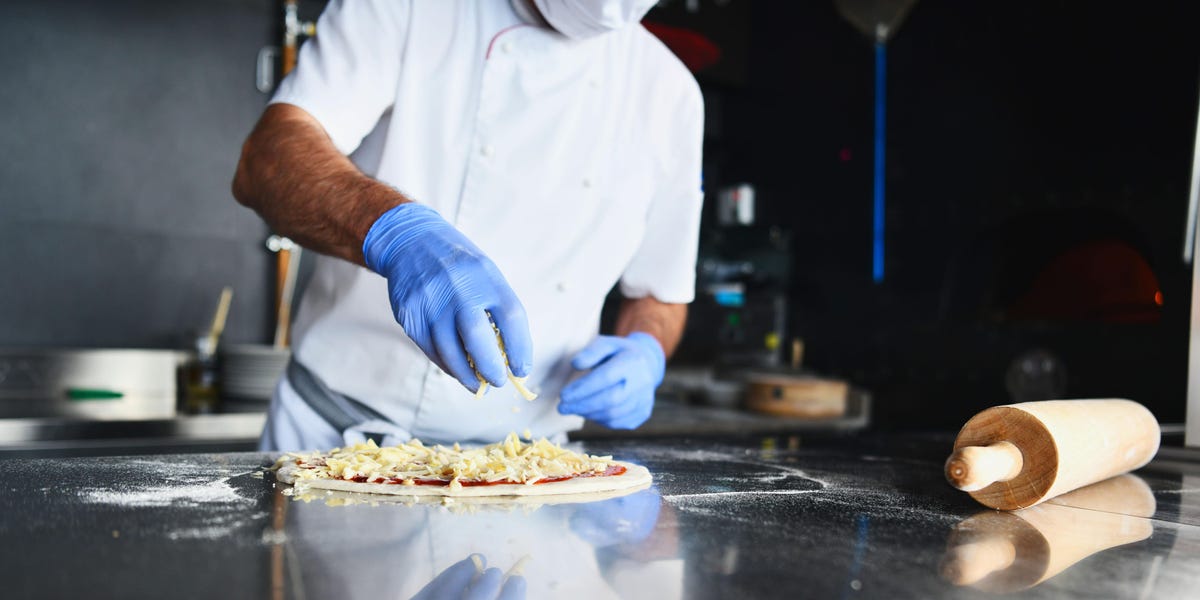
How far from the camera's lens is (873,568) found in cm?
73

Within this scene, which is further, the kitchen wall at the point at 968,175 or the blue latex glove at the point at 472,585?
the kitchen wall at the point at 968,175

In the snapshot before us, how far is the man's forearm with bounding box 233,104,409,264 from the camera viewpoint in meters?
1.25

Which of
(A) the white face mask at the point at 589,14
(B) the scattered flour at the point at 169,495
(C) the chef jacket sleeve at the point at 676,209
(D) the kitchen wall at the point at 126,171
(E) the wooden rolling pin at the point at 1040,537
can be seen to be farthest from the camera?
(D) the kitchen wall at the point at 126,171

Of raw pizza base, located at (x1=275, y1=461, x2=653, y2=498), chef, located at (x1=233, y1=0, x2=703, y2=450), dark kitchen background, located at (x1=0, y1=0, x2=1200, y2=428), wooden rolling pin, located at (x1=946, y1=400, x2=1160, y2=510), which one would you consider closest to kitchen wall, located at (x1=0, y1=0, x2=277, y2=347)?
dark kitchen background, located at (x1=0, y1=0, x2=1200, y2=428)

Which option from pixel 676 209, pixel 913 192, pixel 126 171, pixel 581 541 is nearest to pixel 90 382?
pixel 126 171

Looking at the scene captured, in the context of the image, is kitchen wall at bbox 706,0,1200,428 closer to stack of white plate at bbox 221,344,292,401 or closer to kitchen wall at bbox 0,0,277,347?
kitchen wall at bbox 0,0,277,347

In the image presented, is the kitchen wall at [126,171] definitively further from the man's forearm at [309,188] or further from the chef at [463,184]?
the man's forearm at [309,188]

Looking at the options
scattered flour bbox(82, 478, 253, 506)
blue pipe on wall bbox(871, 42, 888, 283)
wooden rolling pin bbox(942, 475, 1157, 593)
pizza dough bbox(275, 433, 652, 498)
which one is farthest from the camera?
blue pipe on wall bbox(871, 42, 888, 283)

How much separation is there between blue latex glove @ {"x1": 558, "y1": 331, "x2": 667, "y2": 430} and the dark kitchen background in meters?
1.52

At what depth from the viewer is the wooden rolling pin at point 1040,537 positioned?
741 mm

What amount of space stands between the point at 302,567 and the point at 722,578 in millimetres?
301

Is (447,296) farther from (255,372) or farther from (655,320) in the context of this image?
(255,372)

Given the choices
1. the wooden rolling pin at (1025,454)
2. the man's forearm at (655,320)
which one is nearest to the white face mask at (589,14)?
the man's forearm at (655,320)

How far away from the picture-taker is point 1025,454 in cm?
106
